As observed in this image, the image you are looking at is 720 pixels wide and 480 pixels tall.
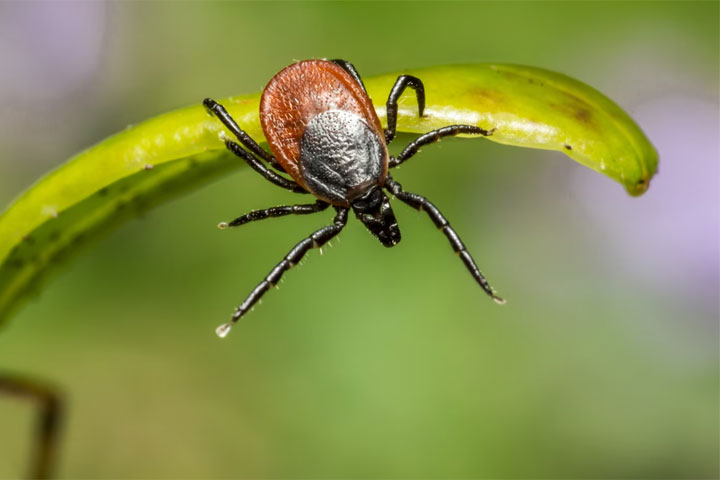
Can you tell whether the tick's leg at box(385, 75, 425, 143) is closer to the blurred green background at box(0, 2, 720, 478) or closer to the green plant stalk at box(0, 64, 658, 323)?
the green plant stalk at box(0, 64, 658, 323)

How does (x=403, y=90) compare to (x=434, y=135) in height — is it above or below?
below

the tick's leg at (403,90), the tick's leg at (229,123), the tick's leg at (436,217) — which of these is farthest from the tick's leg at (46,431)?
the tick's leg at (403,90)

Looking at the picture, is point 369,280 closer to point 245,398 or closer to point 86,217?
point 245,398

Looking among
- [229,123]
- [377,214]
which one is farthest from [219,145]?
[377,214]

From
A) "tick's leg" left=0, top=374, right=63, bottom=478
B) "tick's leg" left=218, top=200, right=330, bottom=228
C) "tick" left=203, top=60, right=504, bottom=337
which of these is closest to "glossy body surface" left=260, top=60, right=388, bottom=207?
"tick" left=203, top=60, right=504, bottom=337

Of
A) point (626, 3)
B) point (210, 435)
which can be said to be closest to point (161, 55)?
point (210, 435)

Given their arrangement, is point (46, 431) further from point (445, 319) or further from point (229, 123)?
point (445, 319)
